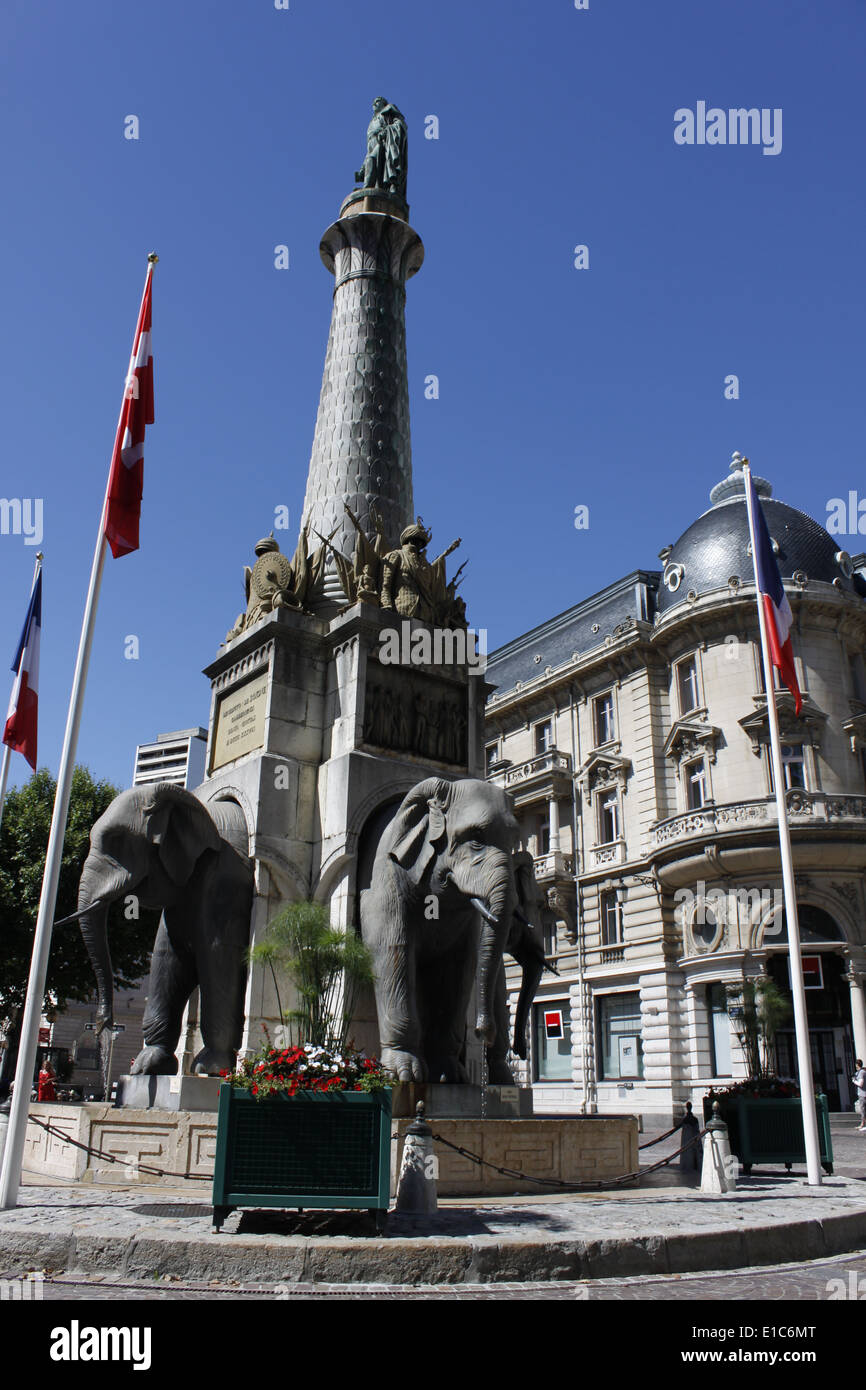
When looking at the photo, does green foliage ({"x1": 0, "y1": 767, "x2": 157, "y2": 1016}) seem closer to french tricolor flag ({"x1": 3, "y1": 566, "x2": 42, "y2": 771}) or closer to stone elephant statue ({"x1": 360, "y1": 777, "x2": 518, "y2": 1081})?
french tricolor flag ({"x1": 3, "y1": 566, "x2": 42, "y2": 771})

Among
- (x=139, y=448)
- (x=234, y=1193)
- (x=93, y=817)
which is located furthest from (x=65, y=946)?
(x=234, y=1193)

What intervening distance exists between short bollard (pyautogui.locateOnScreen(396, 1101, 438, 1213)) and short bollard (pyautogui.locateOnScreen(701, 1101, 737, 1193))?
13.5 ft

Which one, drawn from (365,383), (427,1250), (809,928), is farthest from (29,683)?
(809,928)

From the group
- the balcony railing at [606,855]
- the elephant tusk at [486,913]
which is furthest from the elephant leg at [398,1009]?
the balcony railing at [606,855]

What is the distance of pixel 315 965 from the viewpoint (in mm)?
10570

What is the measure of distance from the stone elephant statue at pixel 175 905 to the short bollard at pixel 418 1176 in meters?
3.90

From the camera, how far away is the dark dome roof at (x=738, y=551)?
40688 millimetres

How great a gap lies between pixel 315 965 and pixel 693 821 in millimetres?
28517

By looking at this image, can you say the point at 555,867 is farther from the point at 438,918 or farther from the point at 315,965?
the point at 315,965

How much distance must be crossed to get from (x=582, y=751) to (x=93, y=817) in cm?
2397

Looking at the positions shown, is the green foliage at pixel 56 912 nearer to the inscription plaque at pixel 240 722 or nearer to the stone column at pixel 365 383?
the inscription plaque at pixel 240 722

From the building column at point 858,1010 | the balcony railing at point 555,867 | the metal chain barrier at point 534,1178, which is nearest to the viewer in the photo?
the metal chain barrier at point 534,1178

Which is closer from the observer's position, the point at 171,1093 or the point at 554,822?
the point at 171,1093

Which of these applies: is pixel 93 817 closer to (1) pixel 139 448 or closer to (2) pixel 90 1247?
(1) pixel 139 448
